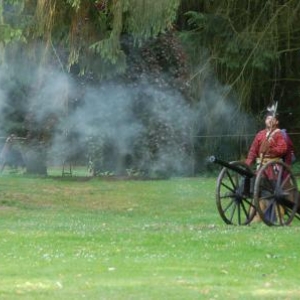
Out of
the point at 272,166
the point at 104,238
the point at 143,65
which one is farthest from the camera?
the point at 143,65

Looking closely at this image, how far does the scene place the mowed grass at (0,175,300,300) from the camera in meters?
8.94

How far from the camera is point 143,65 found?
1107 inches

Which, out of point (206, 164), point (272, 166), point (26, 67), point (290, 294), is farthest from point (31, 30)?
point (206, 164)

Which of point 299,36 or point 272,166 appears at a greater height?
point 299,36

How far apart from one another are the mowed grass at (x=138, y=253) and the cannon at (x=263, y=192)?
26 cm

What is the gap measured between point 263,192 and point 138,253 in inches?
147

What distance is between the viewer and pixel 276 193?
48.5ft

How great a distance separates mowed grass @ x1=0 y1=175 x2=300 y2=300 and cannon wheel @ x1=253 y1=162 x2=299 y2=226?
262 millimetres

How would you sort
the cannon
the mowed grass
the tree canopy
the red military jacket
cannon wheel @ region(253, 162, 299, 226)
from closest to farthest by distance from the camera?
the mowed grass
the cannon
cannon wheel @ region(253, 162, 299, 226)
the red military jacket
the tree canopy

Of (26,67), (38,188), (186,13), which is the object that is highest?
(186,13)

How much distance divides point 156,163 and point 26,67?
16.3 ft

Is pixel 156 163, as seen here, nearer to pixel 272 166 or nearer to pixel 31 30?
A: pixel 31 30

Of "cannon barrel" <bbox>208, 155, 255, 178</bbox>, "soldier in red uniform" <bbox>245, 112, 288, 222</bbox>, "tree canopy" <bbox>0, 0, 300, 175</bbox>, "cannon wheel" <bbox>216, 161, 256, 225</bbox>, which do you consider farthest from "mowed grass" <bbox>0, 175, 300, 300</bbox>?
"tree canopy" <bbox>0, 0, 300, 175</bbox>

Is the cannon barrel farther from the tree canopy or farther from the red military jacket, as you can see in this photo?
the tree canopy
